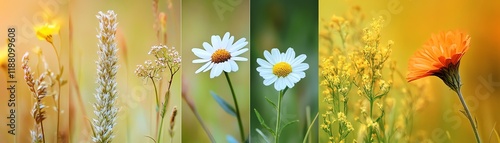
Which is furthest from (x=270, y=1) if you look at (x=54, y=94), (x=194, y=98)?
(x=54, y=94)

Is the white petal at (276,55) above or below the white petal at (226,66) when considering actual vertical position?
above

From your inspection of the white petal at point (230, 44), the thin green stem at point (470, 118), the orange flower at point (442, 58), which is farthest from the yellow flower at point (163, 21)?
the thin green stem at point (470, 118)

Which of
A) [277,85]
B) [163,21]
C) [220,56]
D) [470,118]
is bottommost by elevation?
[470,118]

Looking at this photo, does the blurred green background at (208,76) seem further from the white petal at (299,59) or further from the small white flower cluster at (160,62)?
the white petal at (299,59)

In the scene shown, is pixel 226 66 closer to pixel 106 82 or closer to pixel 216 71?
Result: pixel 216 71

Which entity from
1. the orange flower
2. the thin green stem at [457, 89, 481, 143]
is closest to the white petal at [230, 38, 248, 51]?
the orange flower

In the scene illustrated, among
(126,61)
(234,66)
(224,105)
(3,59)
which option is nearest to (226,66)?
(234,66)
